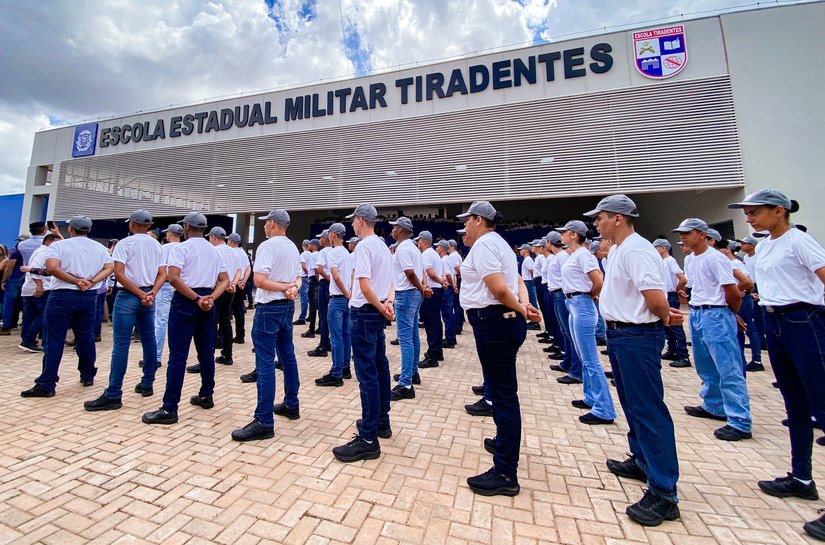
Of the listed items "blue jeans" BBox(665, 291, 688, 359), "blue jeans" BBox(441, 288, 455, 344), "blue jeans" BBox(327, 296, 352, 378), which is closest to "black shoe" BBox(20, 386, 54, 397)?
"blue jeans" BBox(327, 296, 352, 378)

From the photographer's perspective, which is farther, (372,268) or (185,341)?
(185,341)

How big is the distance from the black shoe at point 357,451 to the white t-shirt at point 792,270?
2946 mm

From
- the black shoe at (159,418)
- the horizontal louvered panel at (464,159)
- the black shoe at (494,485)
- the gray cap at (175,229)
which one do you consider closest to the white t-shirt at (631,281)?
the black shoe at (494,485)

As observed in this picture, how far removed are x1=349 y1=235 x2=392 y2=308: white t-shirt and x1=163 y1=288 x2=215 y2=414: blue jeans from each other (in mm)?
1613

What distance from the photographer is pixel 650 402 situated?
2068mm

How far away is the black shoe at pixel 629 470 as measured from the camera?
2.42 meters

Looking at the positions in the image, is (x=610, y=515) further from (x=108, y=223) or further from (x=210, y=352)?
(x=108, y=223)

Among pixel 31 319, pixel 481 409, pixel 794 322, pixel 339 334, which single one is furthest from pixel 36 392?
pixel 794 322

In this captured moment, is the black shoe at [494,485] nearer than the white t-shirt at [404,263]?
Yes

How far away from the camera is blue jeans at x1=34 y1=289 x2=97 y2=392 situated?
11.9 feet

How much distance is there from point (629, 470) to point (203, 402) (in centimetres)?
384

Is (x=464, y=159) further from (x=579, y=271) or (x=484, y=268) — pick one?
(x=484, y=268)

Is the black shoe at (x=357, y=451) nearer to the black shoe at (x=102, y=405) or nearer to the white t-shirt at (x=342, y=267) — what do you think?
the white t-shirt at (x=342, y=267)

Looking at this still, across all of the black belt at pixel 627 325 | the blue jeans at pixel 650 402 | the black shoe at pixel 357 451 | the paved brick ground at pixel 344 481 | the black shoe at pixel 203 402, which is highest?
the black belt at pixel 627 325
